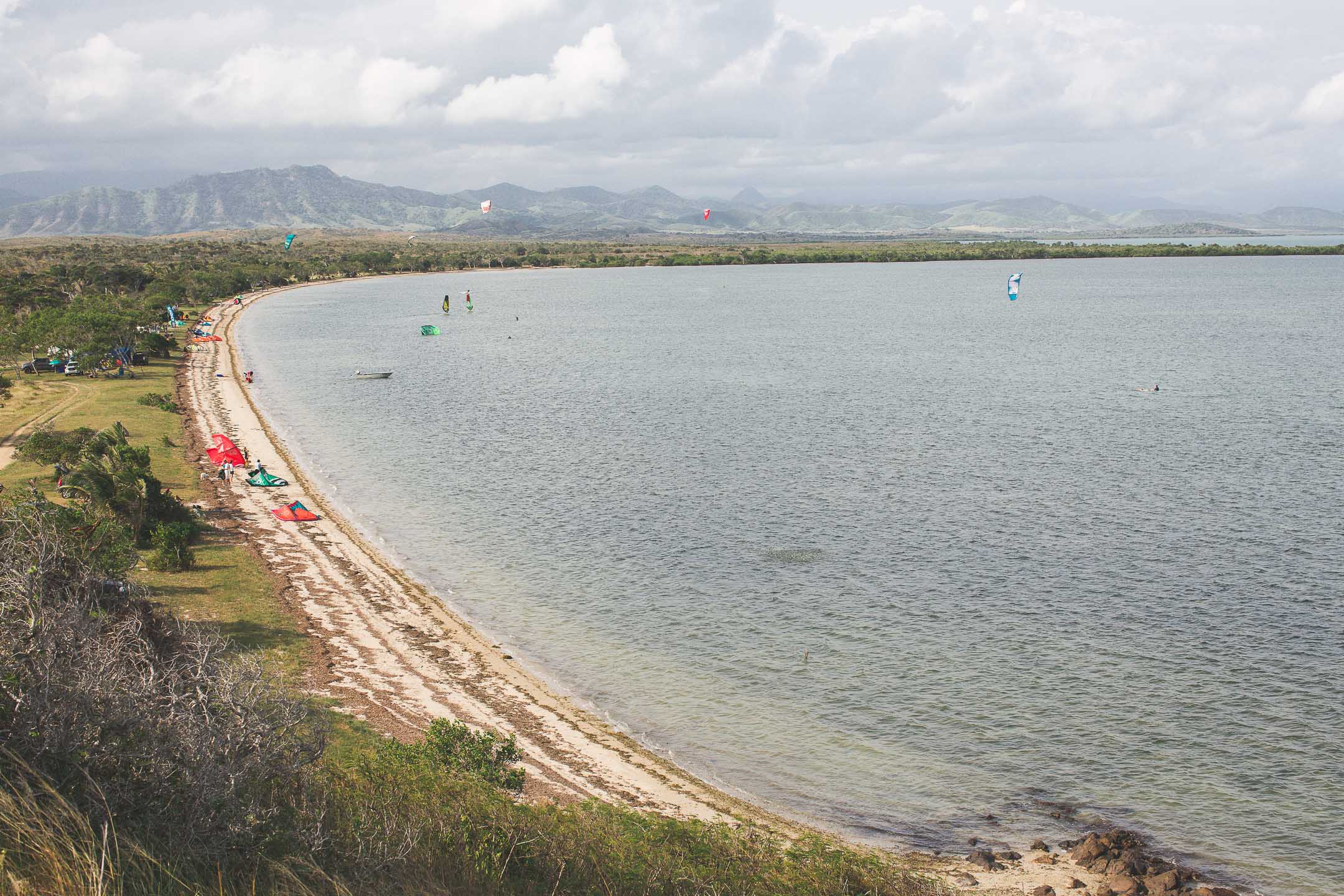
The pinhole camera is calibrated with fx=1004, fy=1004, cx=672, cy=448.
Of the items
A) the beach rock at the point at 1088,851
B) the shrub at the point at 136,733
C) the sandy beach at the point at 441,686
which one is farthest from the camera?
the sandy beach at the point at 441,686

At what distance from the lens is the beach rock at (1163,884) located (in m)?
16.4

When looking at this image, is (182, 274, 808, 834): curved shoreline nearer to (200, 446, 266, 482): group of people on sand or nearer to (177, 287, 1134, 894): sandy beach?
(177, 287, 1134, 894): sandy beach

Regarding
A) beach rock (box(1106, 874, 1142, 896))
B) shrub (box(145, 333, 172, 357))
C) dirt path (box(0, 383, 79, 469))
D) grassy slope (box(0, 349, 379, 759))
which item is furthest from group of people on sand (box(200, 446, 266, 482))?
shrub (box(145, 333, 172, 357))

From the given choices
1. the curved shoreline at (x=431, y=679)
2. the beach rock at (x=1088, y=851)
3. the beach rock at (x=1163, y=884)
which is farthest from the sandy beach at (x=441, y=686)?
the beach rock at (x=1163, y=884)

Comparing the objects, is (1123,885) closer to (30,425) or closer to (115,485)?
(115,485)

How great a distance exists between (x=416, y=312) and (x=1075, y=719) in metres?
118

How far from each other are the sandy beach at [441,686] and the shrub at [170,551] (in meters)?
2.41

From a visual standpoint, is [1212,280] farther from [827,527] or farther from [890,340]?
[827,527]

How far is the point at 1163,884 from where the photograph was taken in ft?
54.2

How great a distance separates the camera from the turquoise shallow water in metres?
20.4

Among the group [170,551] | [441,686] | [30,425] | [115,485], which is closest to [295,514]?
[115,485]

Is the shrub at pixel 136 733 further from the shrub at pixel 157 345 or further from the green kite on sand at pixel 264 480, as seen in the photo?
the shrub at pixel 157 345

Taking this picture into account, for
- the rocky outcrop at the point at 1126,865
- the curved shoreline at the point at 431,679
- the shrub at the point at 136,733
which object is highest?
the shrub at the point at 136,733

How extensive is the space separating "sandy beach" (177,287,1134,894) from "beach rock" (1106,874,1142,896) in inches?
10.6
